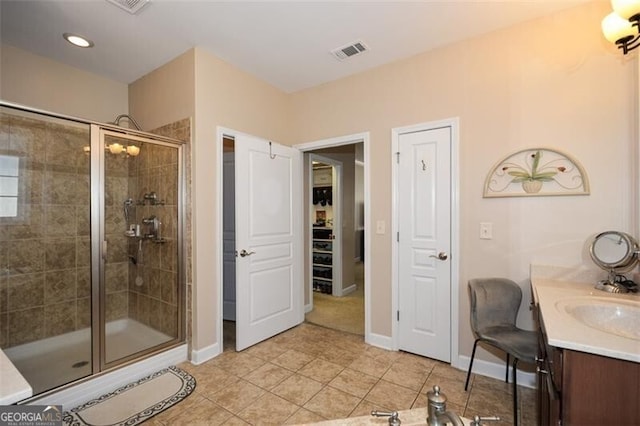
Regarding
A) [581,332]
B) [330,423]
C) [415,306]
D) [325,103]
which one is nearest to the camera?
[330,423]

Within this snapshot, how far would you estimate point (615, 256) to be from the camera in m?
1.84

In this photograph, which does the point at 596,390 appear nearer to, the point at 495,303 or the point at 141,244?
the point at 495,303

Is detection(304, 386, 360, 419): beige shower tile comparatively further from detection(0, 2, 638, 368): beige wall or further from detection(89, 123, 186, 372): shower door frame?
detection(89, 123, 186, 372): shower door frame

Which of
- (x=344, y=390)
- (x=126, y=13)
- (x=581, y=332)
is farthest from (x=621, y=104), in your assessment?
(x=126, y=13)

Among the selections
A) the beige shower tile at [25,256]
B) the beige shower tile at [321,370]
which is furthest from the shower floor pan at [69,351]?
the beige shower tile at [321,370]

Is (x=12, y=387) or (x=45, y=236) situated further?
(x=45, y=236)

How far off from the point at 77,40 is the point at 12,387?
285cm

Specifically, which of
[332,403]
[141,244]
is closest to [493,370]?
[332,403]

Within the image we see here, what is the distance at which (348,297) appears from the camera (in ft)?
15.5

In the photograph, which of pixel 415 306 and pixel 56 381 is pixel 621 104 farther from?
pixel 56 381

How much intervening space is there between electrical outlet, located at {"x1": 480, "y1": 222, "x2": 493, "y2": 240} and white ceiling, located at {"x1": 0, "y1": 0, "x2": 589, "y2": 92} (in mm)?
1552

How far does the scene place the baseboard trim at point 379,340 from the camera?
2.82 metres

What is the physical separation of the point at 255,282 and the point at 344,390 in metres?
1.31

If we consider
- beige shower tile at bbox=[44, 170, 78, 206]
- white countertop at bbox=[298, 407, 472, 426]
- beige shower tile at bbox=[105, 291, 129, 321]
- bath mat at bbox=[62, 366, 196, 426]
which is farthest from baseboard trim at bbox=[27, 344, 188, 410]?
white countertop at bbox=[298, 407, 472, 426]
